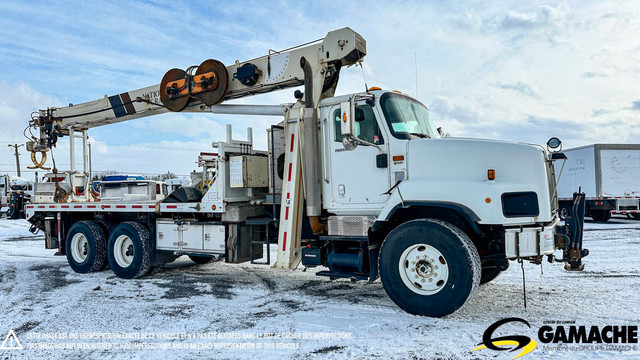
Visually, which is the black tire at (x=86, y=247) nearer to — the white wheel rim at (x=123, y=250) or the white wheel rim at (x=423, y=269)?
the white wheel rim at (x=123, y=250)

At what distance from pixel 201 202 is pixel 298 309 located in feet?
9.80

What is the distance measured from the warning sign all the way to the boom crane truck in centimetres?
328

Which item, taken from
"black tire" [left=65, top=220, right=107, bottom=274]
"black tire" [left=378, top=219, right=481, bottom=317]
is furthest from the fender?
"black tire" [left=65, top=220, right=107, bottom=274]

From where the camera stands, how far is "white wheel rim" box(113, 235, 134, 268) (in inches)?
356

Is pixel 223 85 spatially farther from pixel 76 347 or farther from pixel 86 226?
pixel 76 347

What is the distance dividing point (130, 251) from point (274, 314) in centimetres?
437

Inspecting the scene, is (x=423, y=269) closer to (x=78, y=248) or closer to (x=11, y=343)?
(x=11, y=343)

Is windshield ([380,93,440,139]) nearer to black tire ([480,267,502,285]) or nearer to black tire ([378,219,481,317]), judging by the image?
black tire ([378,219,481,317])

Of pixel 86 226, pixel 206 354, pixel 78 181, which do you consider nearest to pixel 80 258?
pixel 86 226

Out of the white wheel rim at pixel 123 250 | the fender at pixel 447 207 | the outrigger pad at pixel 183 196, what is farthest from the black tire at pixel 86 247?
the fender at pixel 447 207

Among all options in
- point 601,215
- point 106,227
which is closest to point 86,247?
point 106,227

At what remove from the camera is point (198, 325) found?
18.1 feet

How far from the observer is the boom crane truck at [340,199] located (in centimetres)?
550

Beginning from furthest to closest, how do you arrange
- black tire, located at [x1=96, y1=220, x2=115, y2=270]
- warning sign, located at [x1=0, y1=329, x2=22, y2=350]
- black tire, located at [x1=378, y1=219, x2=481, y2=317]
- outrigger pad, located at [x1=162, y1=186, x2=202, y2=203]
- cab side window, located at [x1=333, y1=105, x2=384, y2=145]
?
1. black tire, located at [x1=96, y1=220, x2=115, y2=270]
2. outrigger pad, located at [x1=162, y1=186, x2=202, y2=203]
3. cab side window, located at [x1=333, y1=105, x2=384, y2=145]
4. black tire, located at [x1=378, y1=219, x2=481, y2=317]
5. warning sign, located at [x1=0, y1=329, x2=22, y2=350]
